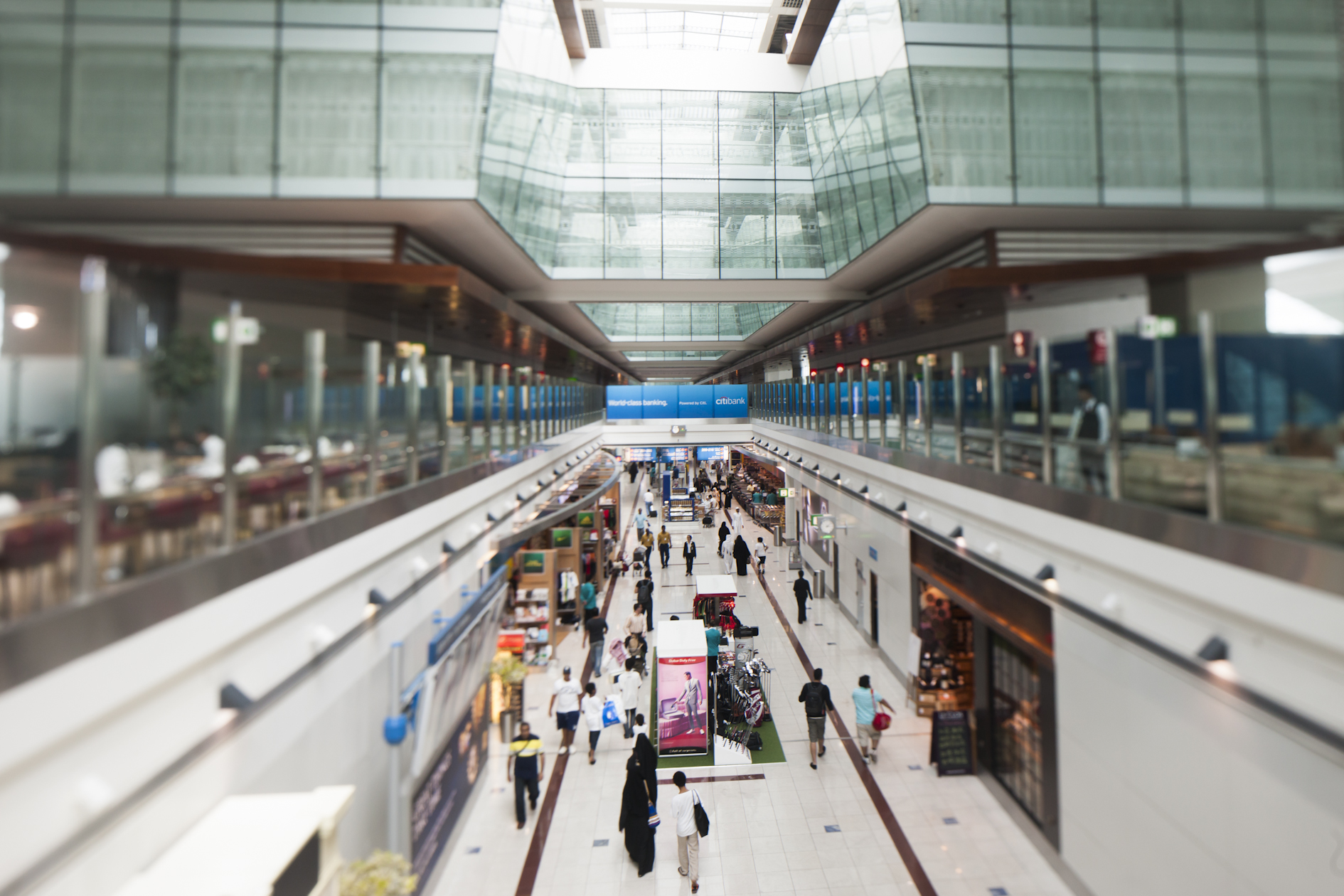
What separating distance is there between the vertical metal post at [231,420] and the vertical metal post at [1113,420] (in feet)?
20.1

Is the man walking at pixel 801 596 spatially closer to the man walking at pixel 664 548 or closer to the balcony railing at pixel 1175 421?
the man walking at pixel 664 548

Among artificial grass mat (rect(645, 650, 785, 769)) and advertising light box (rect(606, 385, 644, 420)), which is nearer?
artificial grass mat (rect(645, 650, 785, 769))

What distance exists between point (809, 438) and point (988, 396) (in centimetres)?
1088

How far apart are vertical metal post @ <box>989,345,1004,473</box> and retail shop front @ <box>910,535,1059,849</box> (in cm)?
149

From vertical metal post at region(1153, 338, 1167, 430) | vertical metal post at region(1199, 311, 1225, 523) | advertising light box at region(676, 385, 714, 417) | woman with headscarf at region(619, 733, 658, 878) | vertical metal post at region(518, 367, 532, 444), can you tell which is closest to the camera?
vertical metal post at region(1199, 311, 1225, 523)

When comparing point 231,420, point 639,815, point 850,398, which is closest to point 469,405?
point 231,420

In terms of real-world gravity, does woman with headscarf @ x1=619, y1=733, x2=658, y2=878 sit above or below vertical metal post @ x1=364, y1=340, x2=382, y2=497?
below

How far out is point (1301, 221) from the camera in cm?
689

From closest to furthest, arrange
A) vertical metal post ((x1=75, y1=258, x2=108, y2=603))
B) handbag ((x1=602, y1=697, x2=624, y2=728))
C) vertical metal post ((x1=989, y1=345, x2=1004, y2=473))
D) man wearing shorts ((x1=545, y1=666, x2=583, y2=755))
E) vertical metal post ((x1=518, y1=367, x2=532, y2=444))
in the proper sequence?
vertical metal post ((x1=75, y1=258, x2=108, y2=603))
vertical metal post ((x1=989, y1=345, x2=1004, y2=473))
man wearing shorts ((x1=545, y1=666, x2=583, y2=755))
handbag ((x1=602, y1=697, x2=624, y2=728))
vertical metal post ((x1=518, y1=367, x2=532, y2=444))

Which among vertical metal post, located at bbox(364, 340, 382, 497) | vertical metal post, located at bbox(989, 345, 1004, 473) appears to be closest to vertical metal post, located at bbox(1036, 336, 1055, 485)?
vertical metal post, located at bbox(989, 345, 1004, 473)

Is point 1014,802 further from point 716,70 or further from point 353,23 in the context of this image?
point 716,70

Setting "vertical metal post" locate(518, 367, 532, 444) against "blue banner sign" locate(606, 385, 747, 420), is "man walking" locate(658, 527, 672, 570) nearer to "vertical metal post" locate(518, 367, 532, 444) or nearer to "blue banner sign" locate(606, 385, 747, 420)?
"vertical metal post" locate(518, 367, 532, 444)

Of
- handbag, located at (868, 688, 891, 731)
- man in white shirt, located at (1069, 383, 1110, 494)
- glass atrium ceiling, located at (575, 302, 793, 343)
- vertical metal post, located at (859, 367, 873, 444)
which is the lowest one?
handbag, located at (868, 688, 891, 731)

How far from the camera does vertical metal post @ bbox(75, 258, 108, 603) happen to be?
256 cm
